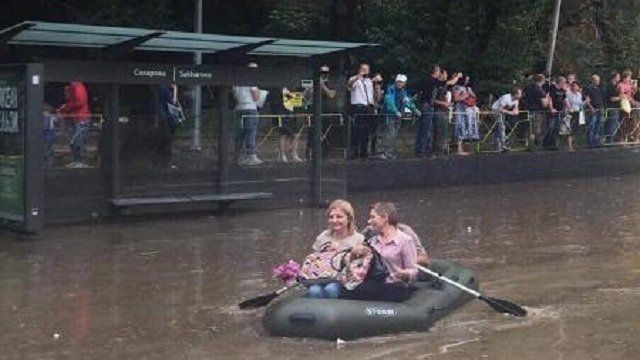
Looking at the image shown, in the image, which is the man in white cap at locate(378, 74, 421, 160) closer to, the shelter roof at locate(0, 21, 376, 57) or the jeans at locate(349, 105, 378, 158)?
the jeans at locate(349, 105, 378, 158)

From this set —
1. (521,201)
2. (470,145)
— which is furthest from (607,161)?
(521,201)

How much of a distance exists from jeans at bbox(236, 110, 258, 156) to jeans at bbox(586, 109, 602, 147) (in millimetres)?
10451

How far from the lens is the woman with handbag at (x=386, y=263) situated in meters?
8.77

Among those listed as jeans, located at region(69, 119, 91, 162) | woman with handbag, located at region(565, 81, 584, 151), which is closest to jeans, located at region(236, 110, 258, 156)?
jeans, located at region(69, 119, 91, 162)

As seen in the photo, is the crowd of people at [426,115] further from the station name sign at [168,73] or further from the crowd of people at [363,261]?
the crowd of people at [363,261]

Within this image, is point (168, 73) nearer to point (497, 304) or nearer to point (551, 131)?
point (497, 304)

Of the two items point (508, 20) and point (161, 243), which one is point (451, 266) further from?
point (508, 20)

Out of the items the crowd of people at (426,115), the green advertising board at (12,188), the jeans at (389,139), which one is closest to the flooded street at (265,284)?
the green advertising board at (12,188)

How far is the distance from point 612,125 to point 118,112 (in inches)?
541

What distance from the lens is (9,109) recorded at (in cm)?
1382

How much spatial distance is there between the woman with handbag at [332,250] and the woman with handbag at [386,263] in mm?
154

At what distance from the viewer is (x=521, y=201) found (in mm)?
18688

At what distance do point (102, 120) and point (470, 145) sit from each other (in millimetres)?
9269

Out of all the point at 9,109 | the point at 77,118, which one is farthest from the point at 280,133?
the point at 9,109
